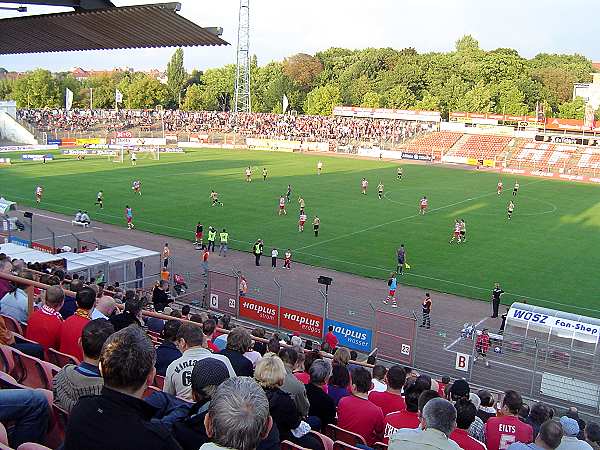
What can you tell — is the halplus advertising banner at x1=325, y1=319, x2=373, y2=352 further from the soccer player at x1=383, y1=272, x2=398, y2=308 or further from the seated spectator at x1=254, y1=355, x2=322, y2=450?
the seated spectator at x1=254, y1=355, x2=322, y2=450

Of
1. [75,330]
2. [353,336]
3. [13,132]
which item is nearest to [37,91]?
[13,132]

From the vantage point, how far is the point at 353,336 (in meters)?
Result: 19.6

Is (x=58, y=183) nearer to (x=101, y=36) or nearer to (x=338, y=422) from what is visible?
(x=101, y=36)

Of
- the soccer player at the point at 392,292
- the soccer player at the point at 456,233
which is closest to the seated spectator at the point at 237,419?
the soccer player at the point at 392,292

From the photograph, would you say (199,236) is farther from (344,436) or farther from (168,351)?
(344,436)

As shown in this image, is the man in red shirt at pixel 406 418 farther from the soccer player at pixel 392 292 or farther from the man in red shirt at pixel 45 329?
the soccer player at pixel 392 292

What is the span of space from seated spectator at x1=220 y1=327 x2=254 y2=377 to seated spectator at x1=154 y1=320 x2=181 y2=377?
86 centimetres

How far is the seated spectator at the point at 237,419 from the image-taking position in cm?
354

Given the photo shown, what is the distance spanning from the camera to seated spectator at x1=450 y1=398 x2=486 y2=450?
6.39 m

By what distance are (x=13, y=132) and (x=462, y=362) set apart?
80121mm

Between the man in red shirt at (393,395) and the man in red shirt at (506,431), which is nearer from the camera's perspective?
the man in red shirt at (506,431)

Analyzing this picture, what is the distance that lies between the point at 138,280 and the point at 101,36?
41.2 feet

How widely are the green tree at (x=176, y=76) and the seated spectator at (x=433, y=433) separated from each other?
137m

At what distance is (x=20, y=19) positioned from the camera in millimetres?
12078
